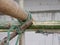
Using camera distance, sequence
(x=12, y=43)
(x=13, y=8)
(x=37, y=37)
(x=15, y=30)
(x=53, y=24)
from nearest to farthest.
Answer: (x=13, y=8), (x=15, y=30), (x=53, y=24), (x=12, y=43), (x=37, y=37)

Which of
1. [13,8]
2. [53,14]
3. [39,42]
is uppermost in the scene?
[13,8]

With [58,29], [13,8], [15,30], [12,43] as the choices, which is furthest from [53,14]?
[13,8]

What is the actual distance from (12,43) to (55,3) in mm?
964

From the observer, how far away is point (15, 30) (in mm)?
716

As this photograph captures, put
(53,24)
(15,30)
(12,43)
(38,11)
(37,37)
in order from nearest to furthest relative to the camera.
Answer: (15,30)
(53,24)
(12,43)
(37,37)
(38,11)

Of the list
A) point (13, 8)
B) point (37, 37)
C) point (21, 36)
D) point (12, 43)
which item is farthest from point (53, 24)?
point (37, 37)

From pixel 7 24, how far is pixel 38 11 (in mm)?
1324

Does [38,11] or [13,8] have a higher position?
[13,8]

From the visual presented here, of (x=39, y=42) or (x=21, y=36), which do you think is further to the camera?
(x=39, y=42)

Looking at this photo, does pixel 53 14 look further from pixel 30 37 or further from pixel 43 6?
pixel 30 37

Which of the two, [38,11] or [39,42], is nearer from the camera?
[39,42]

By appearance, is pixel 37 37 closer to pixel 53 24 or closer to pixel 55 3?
pixel 55 3

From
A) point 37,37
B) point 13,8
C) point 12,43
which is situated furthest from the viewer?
point 37,37

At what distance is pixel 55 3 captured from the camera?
2205 millimetres
